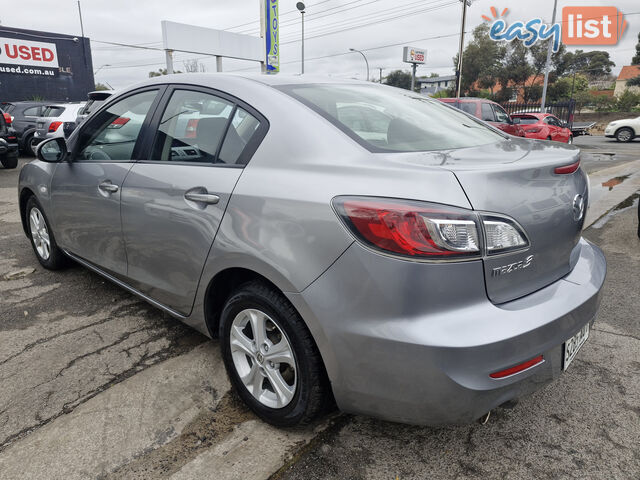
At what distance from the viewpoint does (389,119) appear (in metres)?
2.24

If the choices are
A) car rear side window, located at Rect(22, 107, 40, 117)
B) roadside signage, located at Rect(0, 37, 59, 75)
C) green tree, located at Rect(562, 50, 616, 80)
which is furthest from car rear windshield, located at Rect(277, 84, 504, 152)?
green tree, located at Rect(562, 50, 616, 80)

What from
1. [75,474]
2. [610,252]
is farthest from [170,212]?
[610,252]

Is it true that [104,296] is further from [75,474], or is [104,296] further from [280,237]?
[280,237]

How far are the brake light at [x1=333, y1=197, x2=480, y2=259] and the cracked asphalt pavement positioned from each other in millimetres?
923

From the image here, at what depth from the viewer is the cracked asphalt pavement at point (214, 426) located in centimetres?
187

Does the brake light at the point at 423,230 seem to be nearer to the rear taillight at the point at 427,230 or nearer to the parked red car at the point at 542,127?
the rear taillight at the point at 427,230

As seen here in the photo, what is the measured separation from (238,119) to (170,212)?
555mm

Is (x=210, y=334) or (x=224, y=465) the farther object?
(x=210, y=334)

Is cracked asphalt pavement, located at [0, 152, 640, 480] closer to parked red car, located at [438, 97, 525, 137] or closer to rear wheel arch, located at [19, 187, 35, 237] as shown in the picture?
rear wheel arch, located at [19, 187, 35, 237]

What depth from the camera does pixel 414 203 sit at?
1.55 m

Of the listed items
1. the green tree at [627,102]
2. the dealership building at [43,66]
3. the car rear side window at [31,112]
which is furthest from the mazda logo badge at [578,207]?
the green tree at [627,102]

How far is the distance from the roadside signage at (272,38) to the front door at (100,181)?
14487 mm

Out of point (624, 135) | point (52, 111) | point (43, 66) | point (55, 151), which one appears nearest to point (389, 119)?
point (55, 151)

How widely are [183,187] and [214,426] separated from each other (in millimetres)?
1094
